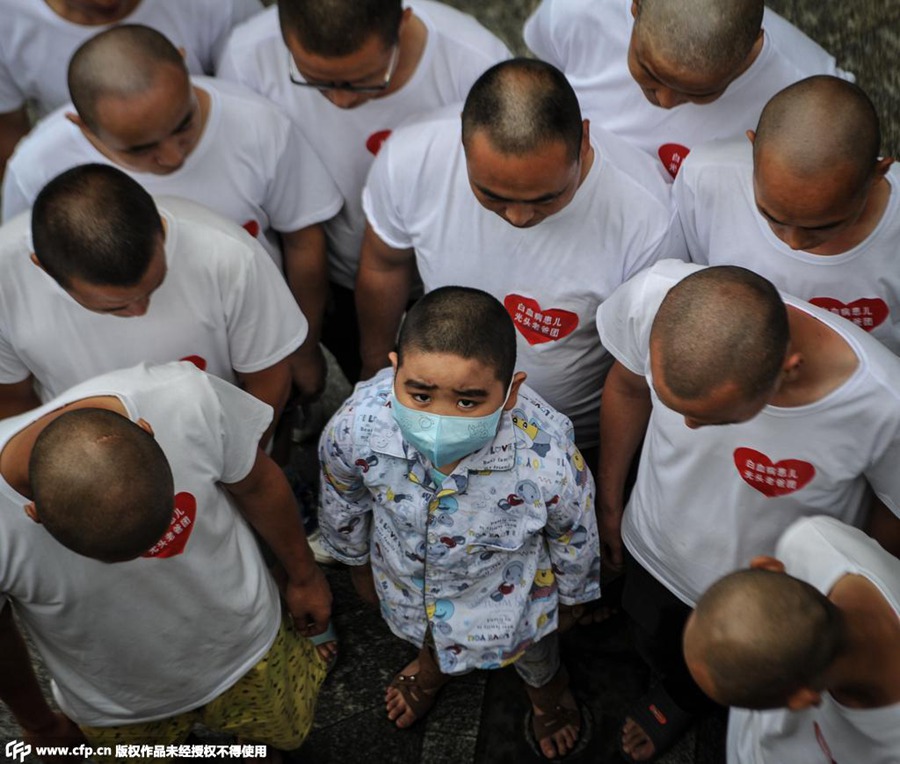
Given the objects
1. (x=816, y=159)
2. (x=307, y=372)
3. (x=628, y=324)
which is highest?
(x=816, y=159)

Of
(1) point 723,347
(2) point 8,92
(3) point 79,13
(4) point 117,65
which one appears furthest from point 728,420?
(2) point 8,92

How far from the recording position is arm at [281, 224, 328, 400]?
300 centimetres

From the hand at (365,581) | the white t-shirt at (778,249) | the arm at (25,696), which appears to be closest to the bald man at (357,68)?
the white t-shirt at (778,249)

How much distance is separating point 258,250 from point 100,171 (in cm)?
44

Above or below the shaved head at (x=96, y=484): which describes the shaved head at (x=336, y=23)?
above

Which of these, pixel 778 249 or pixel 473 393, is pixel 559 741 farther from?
pixel 778 249

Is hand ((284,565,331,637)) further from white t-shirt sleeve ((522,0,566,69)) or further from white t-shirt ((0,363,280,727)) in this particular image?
white t-shirt sleeve ((522,0,566,69))

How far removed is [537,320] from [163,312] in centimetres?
101

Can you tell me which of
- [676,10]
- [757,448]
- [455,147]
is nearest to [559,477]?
[757,448]

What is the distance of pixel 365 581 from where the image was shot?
9.50ft

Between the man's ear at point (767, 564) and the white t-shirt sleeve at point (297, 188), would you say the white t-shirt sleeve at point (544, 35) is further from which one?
the man's ear at point (767, 564)

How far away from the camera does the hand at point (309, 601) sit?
8.81 ft

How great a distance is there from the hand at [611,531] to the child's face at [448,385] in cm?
69

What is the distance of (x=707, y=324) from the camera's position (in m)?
2.02
